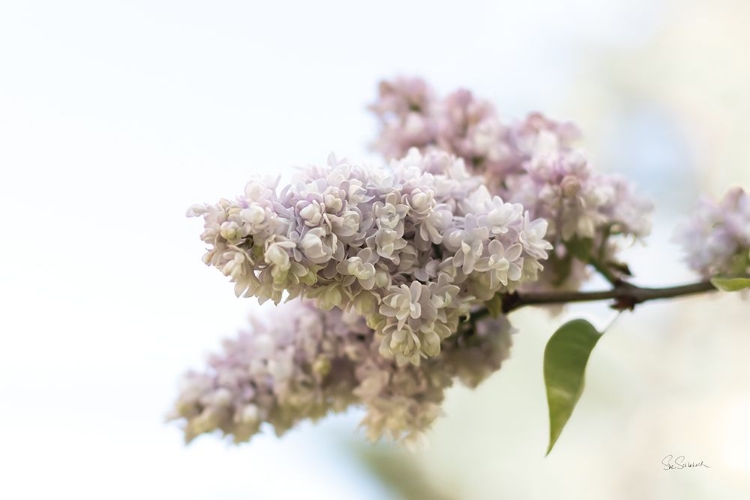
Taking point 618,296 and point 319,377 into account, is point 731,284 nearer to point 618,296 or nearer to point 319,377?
point 618,296

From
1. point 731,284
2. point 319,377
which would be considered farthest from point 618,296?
point 319,377

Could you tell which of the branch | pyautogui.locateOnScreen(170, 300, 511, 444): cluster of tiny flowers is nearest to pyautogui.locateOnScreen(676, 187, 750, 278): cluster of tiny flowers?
the branch

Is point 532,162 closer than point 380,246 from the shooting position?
No

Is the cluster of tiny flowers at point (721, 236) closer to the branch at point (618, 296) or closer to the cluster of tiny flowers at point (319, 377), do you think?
the branch at point (618, 296)

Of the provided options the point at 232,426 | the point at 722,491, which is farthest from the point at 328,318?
the point at 722,491

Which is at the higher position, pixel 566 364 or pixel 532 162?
pixel 532 162

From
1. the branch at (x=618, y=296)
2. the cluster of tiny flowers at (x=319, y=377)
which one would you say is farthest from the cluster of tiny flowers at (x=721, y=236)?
the cluster of tiny flowers at (x=319, y=377)
